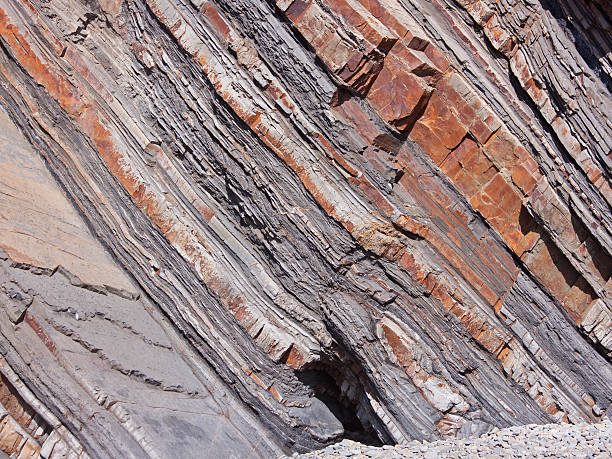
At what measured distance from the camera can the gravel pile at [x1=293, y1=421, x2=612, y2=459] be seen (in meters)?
6.43

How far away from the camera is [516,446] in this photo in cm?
675

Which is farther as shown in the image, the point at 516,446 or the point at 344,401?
the point at 344,401

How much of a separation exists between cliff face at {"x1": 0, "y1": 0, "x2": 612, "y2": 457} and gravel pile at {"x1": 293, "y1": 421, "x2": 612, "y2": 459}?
1.51ft

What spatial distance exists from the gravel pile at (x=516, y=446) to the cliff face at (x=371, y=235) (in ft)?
1.51

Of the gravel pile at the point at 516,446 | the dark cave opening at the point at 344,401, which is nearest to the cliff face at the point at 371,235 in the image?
the dark cave opening at the point at 344,401

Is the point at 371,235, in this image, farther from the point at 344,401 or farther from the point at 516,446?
the point at 516,446

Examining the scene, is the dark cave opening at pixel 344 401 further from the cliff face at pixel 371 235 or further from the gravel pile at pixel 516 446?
the gravel pile at pixel 516 446

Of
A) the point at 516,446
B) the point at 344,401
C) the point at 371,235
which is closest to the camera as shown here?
the point at 516,446

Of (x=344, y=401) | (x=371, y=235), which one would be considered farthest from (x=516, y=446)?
(x=371, y=235)

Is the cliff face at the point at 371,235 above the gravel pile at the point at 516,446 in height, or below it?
above

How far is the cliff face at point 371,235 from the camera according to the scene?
7789mm

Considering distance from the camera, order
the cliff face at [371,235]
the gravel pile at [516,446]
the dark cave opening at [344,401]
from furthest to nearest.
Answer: the dark cave opening at [344,401], the cliff face at [371,235], the gravel pile at [516,446]

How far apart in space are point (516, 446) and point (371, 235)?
334 cm

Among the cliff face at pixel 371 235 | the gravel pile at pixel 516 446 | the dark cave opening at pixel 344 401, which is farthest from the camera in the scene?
the dark cave opening at pixel 344 401
